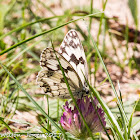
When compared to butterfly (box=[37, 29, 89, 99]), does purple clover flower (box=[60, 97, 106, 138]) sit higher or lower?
lower

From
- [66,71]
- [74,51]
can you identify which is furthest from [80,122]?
[74,51]

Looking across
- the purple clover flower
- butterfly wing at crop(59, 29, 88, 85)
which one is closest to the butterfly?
butterfly wing at crop(59, 29, 88, 85)

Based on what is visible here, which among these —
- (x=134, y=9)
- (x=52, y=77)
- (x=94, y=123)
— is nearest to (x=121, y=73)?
(x=134, y=9)

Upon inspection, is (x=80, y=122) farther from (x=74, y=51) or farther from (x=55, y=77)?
(x=74, y=51)

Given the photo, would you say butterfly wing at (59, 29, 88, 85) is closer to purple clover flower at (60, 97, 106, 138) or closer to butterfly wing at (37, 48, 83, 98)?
butterfly wing at (37, 48, 83, 98)

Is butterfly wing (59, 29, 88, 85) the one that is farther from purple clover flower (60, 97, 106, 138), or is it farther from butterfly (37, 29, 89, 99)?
purple clover flower (60, 97, 106, 138)

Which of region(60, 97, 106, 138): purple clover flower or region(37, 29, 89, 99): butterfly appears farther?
region(37, 29, 89, 99): butterfly

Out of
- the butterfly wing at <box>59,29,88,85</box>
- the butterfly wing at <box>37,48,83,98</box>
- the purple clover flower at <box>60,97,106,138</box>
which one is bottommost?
the purple clover flower at <box>60,97,106,138</box>

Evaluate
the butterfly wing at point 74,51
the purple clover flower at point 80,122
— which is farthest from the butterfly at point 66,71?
the purple clover flower at point 80,122

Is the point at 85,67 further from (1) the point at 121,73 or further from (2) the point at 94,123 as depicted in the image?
(1) the point at 121,73
